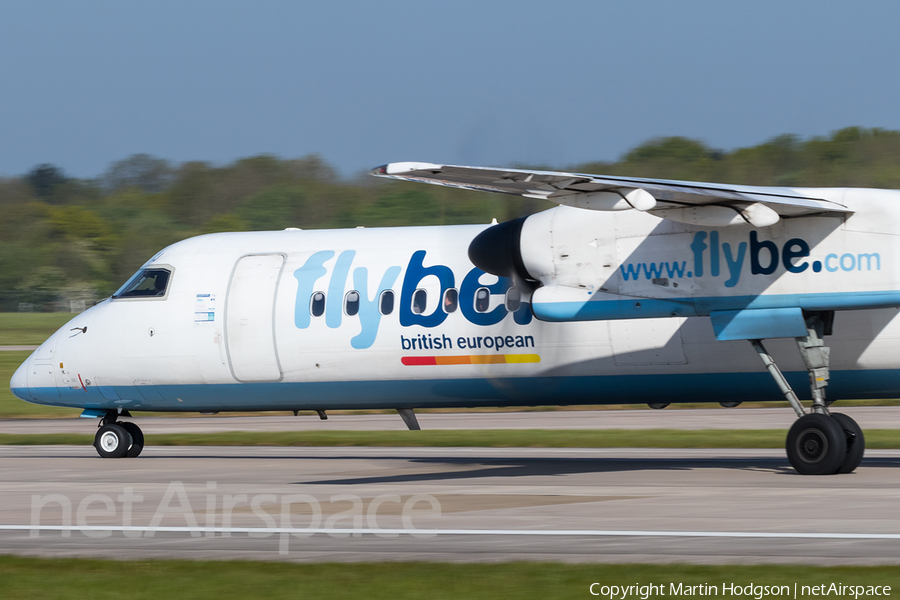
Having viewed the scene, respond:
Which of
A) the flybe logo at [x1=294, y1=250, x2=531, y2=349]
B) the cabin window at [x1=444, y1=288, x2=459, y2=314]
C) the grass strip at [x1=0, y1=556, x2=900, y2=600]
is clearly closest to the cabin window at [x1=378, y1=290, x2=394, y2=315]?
the flybe logo at [x1=294, y1=250, x2=531, y2=349]

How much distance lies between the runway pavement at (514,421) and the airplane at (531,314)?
368 inches

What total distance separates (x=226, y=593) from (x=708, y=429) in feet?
59.4

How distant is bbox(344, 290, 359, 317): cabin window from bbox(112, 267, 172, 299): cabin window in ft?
11.4

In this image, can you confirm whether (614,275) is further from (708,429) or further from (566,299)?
(708,429)

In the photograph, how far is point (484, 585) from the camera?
8352mm

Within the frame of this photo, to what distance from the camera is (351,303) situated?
1786 cm

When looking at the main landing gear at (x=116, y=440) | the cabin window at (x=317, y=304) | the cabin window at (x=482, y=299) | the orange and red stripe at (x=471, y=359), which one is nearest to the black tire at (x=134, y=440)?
the main landing gear at (x=116, y=440)

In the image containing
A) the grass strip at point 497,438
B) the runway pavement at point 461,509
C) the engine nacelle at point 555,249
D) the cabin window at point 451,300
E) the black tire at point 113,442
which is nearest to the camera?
the runway pavement at point 461,509

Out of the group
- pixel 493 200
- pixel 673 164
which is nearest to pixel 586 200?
pixel 493 200

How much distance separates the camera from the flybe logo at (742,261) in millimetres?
14516

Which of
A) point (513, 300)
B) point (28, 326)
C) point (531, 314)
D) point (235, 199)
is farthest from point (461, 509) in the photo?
point (235, 199)

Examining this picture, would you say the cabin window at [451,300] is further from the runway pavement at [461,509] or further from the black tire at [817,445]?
the black tire at [817,445]

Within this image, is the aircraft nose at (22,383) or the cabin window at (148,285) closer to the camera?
the cabin window at (148,285)

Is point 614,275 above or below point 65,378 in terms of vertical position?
above
